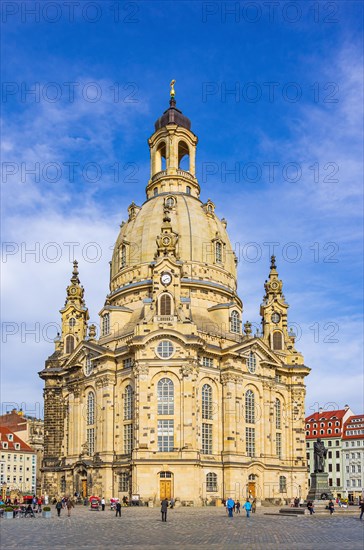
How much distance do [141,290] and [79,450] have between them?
21329 mm

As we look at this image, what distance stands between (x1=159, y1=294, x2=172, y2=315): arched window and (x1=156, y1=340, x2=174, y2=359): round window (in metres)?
4.29

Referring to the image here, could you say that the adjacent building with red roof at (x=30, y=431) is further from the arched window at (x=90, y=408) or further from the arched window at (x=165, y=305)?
the arched window at (x=165, y=305)

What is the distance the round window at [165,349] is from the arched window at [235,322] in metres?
14.2

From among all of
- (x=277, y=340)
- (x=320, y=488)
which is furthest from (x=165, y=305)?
(x=320, y=488)

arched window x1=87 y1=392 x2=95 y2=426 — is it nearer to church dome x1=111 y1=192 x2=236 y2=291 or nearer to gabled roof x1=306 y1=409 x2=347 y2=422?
church dome x1=111 y1=192 x2=236 y2=291

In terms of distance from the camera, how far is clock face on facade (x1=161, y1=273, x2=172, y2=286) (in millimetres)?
80438

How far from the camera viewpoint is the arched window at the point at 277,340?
96.4 m

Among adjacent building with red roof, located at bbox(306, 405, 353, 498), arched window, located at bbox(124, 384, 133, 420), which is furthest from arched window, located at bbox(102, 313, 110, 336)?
adjacent building with red roof, located at bbox(306, 405, 353, 498)

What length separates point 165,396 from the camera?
247 ft

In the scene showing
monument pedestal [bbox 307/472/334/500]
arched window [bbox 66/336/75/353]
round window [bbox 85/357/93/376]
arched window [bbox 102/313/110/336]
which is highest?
arched window [bbox 102/313/110/336]

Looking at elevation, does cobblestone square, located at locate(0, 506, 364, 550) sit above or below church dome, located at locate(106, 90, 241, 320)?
below

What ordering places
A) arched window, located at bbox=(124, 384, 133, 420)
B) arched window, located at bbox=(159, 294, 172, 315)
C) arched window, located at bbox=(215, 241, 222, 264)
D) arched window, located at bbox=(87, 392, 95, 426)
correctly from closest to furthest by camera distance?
1. arched window, located at bbox=(124, 384, 133, 420)
2. arched window, located at bbox=(159, 294, 172, 315)
3. arched window, located at bbox=(87, 392, 95, 426)
4. arched window, located at bbox=(215, 241, 222, 264)

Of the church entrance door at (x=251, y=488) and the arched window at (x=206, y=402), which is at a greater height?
the arched window at (x=206, y=402)

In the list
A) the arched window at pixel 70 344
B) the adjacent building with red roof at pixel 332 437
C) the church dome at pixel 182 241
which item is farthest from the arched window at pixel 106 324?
the adjacent building with red roof at pixel 332 437
